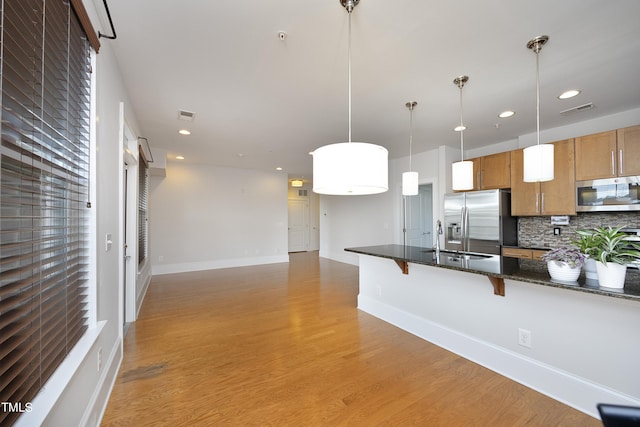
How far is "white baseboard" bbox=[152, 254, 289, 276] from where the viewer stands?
6184 mm

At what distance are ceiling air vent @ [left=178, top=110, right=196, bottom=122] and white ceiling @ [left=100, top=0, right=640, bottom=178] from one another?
3.4 inches

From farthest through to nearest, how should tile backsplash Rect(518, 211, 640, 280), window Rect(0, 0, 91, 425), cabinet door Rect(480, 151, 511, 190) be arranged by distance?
1. cabinet door Rect(480, 151, 511, 190)
2. tile backsplash Rect(518, 211, 640, 280)
3. window Rect(0, 0, 91, 425)

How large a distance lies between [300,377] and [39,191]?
2.08 metres

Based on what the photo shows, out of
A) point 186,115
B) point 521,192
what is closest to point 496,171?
point 521,192

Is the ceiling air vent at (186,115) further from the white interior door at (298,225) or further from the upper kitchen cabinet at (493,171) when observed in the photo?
the white interior door at (298,225)

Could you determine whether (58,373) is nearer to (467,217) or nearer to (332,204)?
(467,217)

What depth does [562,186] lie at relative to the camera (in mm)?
3686

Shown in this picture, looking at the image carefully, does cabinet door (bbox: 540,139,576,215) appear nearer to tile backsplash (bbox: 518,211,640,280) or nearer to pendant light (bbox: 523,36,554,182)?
tile backsplash (bbox: 518,211,640,280)

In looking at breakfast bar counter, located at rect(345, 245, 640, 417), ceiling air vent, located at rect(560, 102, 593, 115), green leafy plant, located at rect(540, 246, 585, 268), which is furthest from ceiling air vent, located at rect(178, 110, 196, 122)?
ceiling air vent, located at rect(560, 102, 593, 115)

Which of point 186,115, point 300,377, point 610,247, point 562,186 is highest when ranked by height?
point 186,115

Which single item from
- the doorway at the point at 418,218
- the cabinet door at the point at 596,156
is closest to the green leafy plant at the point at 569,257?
the cabinet door at the point at 596,156

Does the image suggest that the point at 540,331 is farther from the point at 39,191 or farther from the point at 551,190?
the point at 39,191

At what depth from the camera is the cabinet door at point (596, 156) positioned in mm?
3258

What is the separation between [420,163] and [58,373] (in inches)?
225
